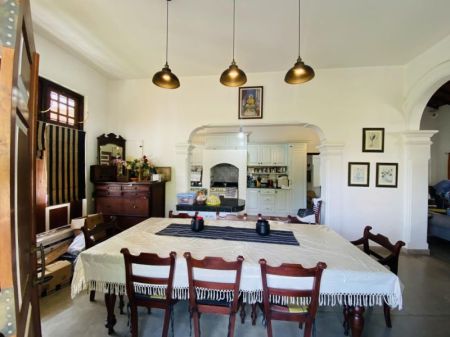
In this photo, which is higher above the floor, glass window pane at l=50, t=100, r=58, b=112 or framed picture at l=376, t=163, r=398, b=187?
glass window pane at l=50, t=100, r=58, b=112

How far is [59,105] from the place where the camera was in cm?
317

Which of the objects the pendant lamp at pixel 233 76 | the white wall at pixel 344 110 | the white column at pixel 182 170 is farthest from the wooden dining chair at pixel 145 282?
the white wall at pixel 344 110

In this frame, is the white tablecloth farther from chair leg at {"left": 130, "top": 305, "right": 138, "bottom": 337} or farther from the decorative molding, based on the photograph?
the decorative molding

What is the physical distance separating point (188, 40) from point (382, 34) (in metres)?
2.53

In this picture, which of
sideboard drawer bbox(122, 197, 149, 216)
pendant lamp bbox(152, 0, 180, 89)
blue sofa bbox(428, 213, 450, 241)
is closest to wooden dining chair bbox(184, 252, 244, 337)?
pendant lamp bbox(152, 0, 180, 89)

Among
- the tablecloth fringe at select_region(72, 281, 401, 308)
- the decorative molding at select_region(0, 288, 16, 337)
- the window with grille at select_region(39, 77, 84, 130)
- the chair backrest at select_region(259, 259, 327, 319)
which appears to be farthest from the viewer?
the window with grille at select_region(39, 77, 84, 130)

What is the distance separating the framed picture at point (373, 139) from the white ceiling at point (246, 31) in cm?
111

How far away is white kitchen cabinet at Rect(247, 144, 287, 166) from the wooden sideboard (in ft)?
12.7

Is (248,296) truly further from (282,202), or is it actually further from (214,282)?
(282,202)

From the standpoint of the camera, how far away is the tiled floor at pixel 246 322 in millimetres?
1834

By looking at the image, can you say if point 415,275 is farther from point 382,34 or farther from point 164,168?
point 164,168

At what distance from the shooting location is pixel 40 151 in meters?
2.75

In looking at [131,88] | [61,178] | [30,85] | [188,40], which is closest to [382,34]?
[188,40]

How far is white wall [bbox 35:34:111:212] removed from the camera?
2959 mm
